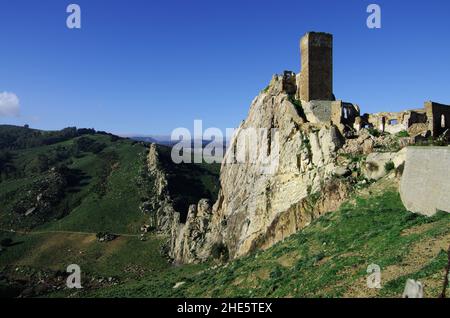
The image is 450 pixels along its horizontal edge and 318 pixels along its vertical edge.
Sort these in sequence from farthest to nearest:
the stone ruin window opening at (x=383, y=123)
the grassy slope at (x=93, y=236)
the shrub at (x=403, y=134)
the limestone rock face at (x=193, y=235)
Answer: the grassy slope at (x=93, y=236) < the limestone rock face at (x=193, y=235) < the stone ruin window opening at (x=383, y=123) < the shrub at (x=403, y=134)

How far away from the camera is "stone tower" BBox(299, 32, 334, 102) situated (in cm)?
4275

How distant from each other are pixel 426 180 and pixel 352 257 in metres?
6.89

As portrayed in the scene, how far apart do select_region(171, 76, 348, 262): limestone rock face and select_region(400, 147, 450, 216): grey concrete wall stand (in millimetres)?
6644

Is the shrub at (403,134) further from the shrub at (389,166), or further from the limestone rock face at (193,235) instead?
the limestone rock face at (193,235)

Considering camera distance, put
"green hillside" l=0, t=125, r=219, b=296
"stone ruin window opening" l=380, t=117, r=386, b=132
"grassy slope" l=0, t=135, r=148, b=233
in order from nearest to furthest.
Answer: "stone ruin window opening" l=380, t=117, r=386, b=132
"green hillside" l=0, t=125, r=219, b=296
"grassy slope" l=0, t=135, r=148, b=233

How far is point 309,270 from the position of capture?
21.2 metres

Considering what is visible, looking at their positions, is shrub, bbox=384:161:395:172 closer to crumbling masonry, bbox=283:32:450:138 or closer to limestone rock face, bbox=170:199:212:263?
crumbling masonry, bbox=283:32:450:138

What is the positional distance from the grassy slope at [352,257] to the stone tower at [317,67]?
1684 cm

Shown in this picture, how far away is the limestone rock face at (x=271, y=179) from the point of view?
116 feet

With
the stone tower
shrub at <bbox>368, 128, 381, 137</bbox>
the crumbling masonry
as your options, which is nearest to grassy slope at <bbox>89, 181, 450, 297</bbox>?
shrub at <bbox>368, 128, 381, 137</bbox>

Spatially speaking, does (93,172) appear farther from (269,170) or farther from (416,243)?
(416,243)

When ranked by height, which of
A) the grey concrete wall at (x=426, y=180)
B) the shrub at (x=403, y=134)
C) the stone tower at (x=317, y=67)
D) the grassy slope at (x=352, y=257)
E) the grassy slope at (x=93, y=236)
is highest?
the stone tower at (x=317, y=67)

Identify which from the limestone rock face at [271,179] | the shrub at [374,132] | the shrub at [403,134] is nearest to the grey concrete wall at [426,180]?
the limestone rock face at [271,179]
